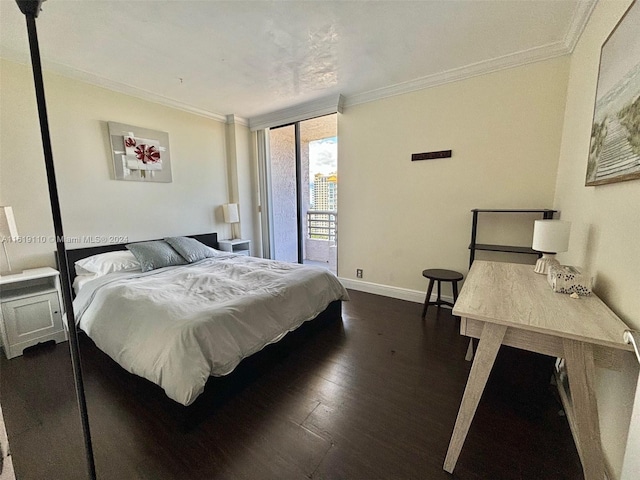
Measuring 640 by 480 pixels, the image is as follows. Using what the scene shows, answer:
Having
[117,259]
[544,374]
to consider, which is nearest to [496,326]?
[544,374]

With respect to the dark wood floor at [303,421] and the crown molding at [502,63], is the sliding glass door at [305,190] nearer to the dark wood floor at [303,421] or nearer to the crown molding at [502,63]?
the crown molding at [502,63]

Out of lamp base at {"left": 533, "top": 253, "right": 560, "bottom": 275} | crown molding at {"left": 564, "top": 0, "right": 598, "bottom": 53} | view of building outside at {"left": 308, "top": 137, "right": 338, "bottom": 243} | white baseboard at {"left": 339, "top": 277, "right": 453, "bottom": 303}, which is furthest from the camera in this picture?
view of building outside at {"left": 308, "top": 137, "right": 338, "bottom": 243}

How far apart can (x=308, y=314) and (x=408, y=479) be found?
49.9 inches

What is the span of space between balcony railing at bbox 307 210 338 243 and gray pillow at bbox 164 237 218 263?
8.94 feet

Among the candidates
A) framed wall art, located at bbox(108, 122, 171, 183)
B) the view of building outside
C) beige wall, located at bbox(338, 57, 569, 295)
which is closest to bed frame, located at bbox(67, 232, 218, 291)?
framed wall art, located at bbox(108, 122, 171, 183)

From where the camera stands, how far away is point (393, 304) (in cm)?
319

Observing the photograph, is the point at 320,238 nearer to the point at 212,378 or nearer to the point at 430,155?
the point at 430,155

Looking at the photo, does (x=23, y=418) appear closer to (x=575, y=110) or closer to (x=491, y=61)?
(x=575, y=110)

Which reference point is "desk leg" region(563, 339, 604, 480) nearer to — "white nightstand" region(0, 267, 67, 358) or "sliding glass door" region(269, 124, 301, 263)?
"white nightstand" region(0, 267, 67, 358)

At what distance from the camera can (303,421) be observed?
150 centimetres

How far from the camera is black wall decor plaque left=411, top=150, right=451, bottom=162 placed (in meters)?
2.88

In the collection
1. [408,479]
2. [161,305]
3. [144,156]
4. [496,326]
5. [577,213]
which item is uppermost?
[144,156]

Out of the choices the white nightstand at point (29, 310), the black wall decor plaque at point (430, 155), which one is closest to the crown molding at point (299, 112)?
the black wall decor plaque at point (430, 155)

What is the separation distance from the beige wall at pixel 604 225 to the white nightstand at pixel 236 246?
3.67 metres
